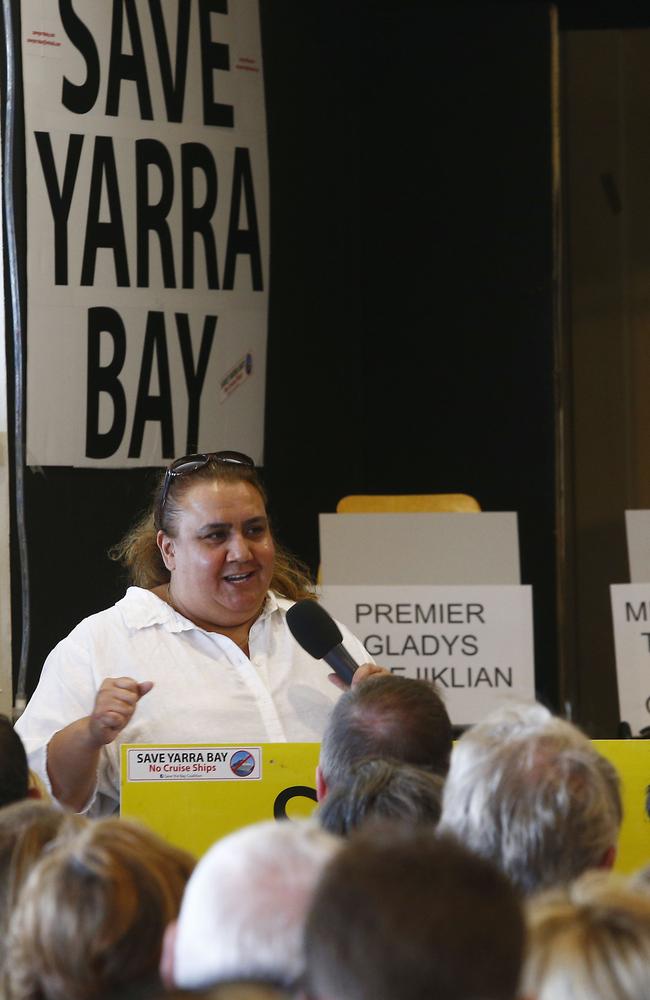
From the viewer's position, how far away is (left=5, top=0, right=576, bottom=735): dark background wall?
5961mm

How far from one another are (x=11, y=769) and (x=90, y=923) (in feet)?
2.65

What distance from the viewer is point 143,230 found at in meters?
4.62

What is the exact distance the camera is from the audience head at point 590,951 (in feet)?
3.68

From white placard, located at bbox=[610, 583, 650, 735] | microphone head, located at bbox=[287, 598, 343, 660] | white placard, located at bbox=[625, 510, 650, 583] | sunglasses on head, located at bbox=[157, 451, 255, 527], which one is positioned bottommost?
white placard, located at bbox=[610, 583, 650, 735]

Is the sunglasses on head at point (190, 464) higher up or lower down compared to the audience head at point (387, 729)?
higher up

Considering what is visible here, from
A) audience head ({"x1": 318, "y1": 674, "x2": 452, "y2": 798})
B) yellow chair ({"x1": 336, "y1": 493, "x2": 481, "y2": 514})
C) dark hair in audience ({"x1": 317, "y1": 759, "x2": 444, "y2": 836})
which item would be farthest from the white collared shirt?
yellow chair ({"x1": 336, "y1": 493, "x2": 481, "y2": 514})

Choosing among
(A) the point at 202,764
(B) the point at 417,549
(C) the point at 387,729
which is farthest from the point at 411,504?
(C) the point at 387,729

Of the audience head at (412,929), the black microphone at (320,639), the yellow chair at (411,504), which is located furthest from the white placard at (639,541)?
the audience head at (412,929)

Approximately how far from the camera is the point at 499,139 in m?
6.17

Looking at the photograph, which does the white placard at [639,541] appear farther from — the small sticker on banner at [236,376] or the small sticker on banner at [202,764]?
the small sticker on banner at [202,764]

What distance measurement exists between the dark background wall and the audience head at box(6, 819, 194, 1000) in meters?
4.38

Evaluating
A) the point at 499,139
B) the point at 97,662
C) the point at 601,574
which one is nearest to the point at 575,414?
the point at 601,574

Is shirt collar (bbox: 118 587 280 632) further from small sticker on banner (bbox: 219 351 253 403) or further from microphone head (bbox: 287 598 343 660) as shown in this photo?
small sticker on banner (bbox: 219 351 253 403)

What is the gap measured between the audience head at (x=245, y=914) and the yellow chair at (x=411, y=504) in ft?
12.0
